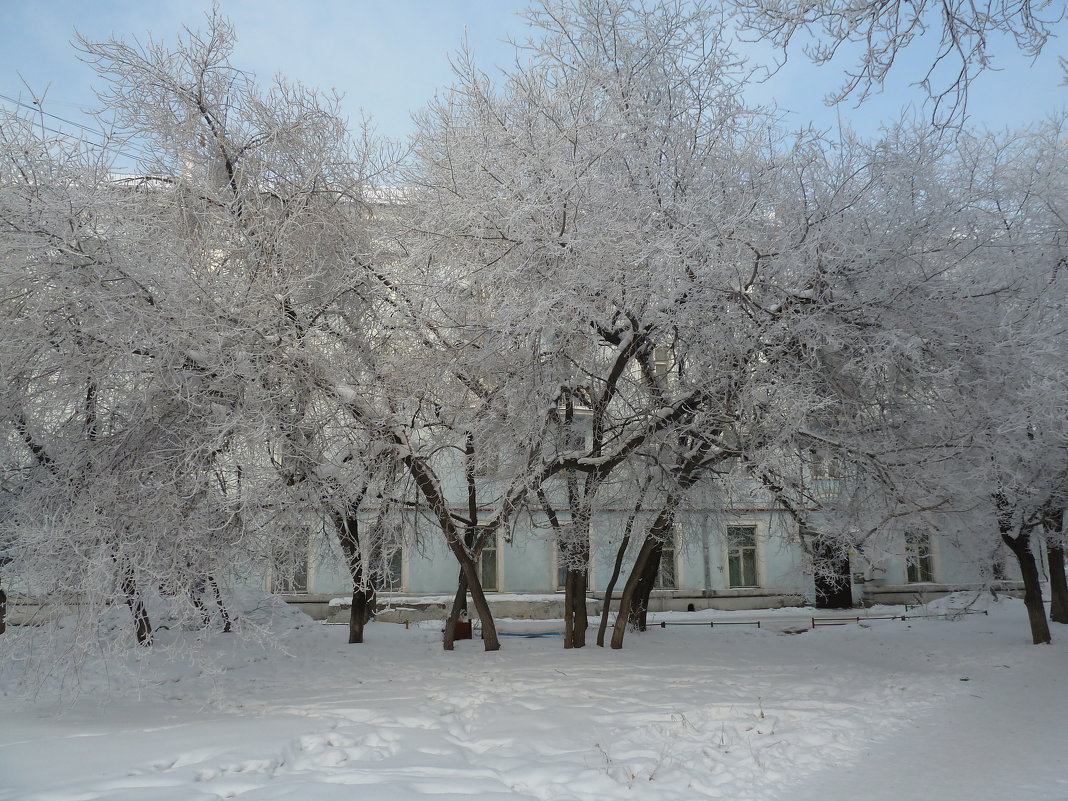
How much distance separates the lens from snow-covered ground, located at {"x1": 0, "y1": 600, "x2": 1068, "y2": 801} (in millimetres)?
6102

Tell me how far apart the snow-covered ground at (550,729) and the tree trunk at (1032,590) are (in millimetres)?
885

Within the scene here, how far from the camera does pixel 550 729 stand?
788cm

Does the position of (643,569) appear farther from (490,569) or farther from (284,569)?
(490,569)

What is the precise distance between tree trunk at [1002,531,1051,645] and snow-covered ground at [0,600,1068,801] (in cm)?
89

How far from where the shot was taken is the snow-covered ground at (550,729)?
6.10m

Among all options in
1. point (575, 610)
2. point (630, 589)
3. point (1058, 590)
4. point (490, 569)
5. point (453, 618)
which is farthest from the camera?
point (490, 569)

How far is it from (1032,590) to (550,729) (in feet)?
35.7

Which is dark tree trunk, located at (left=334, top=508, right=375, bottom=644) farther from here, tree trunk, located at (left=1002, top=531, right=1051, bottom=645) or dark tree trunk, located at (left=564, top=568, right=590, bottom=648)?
tree trunk, located at (left=1002, top=531, right=1051, bottom=645)

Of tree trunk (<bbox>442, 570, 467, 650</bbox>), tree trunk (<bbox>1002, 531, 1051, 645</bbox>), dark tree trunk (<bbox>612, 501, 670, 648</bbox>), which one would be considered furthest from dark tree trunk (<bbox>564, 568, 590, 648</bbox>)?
tree trunk (<bbox>1002, 531, 1051, 645</bbox>)

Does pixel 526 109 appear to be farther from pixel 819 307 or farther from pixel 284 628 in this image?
pixel 284 628

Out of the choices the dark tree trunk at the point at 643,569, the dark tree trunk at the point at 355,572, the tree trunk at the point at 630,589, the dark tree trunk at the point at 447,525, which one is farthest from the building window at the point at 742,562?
the dark tree trunk at the point at 447,525

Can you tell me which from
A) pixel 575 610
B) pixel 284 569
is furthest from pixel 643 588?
pixel 284 569

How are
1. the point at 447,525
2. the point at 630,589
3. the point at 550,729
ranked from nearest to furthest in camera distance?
the point at 550,729, the point at 447,525, the point at 630,589

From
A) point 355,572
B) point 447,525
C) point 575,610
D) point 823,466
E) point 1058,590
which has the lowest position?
point 575,610
